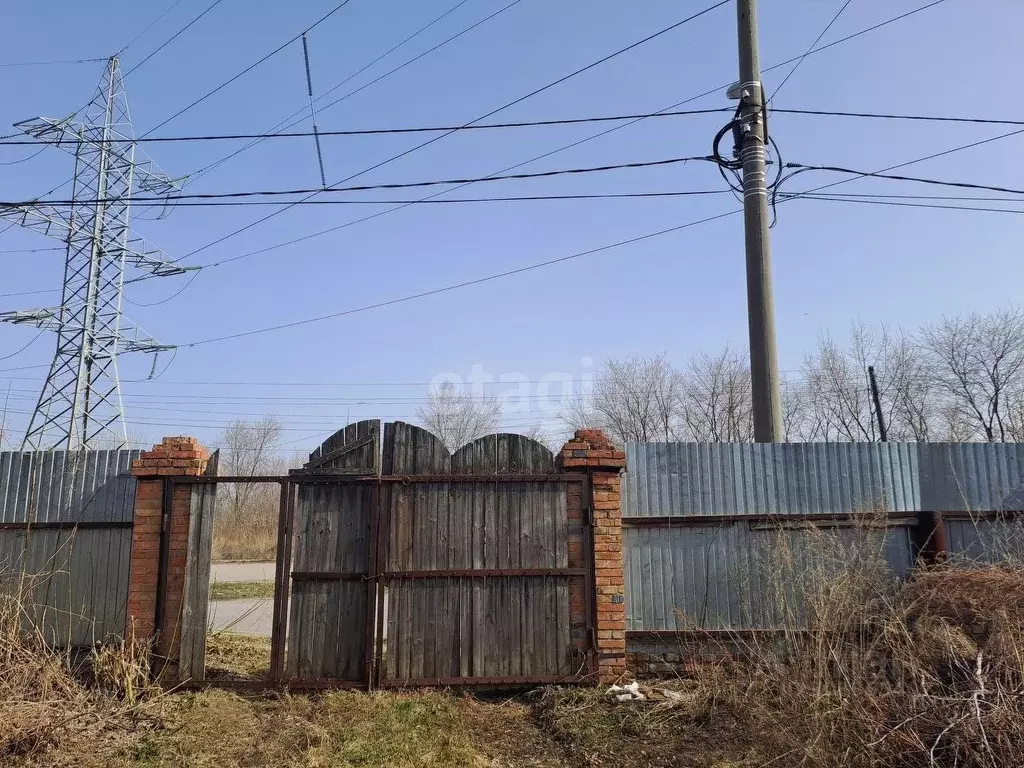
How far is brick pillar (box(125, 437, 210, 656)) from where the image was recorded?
6.17m

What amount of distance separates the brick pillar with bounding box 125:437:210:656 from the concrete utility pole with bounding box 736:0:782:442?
5873mm

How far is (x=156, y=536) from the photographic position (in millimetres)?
6332

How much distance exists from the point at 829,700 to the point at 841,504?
322cm

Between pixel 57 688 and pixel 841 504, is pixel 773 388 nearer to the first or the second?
pixel 841 504

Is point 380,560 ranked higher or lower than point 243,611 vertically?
higher

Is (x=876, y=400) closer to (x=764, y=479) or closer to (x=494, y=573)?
(x=764, y=479)

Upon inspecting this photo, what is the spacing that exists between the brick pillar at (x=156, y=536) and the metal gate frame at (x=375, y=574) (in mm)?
61

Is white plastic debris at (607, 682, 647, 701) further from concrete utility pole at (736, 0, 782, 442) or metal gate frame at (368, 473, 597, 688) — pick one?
concrete utility pole at (736, 0, 782, 442)

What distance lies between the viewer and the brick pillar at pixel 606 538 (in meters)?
6.12

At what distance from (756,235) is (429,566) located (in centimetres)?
523

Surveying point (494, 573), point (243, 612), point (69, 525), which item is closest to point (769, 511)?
point (494, 573)

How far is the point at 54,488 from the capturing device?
681cm

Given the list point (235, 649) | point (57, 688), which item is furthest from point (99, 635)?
point (235, 649)

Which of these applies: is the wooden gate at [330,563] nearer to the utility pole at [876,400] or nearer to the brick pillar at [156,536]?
the brick pillar at [156,536]
